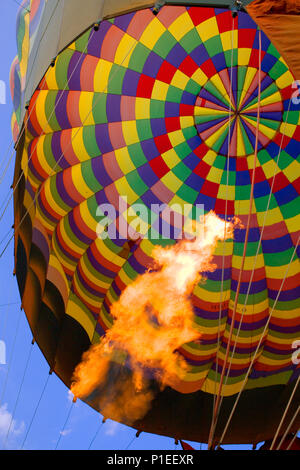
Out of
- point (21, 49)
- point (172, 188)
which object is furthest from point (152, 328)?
point (21, 49)

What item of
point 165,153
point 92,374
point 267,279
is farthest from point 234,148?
point 92,374

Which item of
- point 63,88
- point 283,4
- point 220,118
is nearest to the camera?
point 283,4

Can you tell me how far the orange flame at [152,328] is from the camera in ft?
22.9

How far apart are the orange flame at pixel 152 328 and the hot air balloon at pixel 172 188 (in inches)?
4.9

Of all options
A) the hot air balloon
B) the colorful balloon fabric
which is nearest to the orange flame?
the hot air balloon

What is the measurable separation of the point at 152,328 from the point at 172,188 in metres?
1.86

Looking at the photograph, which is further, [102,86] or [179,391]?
[179,391]

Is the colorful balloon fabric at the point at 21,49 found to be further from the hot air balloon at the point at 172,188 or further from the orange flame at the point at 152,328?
the orange flame at the point at 152,328

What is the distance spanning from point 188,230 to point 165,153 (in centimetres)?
104

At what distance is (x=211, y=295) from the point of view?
7094 mm

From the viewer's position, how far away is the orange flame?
6.97 m

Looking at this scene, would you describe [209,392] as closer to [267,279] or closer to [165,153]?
[267,279]

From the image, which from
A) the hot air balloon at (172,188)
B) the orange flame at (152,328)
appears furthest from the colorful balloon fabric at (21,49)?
the orange flame at (152,328)

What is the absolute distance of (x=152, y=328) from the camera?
23.2 feet
